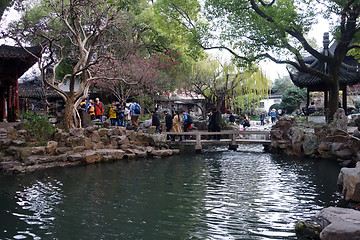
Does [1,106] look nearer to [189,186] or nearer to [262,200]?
[189,186]

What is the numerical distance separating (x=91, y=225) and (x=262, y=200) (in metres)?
3.63

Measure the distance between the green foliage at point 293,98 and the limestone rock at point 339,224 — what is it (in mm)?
33380

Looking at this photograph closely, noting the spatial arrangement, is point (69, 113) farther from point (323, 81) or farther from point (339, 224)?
point (323, 81)

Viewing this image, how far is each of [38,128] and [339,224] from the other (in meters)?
11.1

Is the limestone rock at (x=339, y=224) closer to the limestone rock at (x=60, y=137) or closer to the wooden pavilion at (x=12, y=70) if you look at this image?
the limestone rock at (x=60, y=137)

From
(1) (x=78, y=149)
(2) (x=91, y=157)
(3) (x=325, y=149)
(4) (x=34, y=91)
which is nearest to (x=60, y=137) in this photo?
(1) (x=78, y=149)

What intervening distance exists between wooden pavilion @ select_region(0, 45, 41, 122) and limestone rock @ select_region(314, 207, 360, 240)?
15.0 metres

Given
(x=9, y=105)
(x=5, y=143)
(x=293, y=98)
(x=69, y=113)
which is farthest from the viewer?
(x=293, y=98)

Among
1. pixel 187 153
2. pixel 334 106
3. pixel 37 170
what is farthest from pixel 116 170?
pixel 334 106

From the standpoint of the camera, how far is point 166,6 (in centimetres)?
1744

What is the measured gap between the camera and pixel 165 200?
7184mm

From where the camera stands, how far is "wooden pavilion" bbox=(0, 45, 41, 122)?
1573 cm

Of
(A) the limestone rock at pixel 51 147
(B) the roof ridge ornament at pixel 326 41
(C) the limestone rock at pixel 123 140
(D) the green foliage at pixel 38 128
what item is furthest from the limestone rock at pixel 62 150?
(B) the roof ridge ornament at pixel 326 41

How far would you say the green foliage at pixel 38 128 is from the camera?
1237cm
